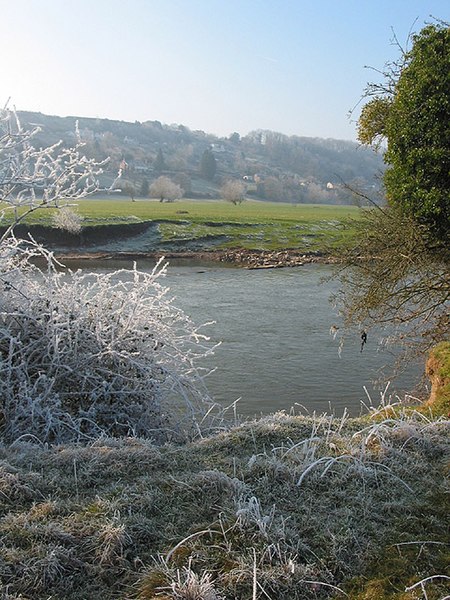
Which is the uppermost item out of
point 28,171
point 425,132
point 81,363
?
point 425,132

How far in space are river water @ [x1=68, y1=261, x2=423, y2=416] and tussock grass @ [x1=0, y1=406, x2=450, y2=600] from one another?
4095 millimetres

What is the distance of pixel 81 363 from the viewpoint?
7.18m

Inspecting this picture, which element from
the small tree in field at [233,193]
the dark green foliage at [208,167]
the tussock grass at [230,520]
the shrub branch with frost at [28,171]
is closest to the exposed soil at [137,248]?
the shrub branch with frost at [28,171]

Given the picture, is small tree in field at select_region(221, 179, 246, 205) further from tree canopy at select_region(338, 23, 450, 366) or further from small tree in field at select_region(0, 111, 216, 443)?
small tree in field at select_region(0, 111, 216, 443)

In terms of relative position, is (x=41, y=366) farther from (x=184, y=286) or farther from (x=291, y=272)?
(x=291, y=272)

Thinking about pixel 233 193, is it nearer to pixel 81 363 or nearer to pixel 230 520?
pixel 81 363

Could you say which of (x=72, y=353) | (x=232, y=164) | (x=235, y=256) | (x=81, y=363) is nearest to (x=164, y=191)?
(x=235, y=256)

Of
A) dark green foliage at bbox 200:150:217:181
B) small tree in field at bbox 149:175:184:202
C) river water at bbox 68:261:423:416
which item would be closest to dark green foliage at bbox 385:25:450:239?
river water at bbox 68:261:423:416

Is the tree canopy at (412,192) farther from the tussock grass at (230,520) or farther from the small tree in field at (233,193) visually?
the small tree in field at (233,193)

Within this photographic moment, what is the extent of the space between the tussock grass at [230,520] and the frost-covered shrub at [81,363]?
1762 mm

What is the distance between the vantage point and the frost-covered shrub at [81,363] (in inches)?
266

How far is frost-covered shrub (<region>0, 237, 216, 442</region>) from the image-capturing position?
6.77 metres

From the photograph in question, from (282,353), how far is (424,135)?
8151mm

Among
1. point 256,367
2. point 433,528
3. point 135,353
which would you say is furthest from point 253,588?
point 256,367
